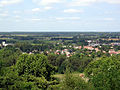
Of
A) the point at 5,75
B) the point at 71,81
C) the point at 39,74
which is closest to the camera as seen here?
the point at 71,81

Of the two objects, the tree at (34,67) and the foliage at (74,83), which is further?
the tree at (34,67)

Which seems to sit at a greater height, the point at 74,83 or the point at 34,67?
the point at 74,83

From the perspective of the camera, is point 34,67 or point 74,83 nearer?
point 74,83

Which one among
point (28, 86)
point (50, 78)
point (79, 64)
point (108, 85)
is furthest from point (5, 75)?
point (79, 64)

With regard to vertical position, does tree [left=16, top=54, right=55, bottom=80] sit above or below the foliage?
below

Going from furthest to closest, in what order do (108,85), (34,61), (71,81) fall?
(34,61) < (71,81) < (108,85)

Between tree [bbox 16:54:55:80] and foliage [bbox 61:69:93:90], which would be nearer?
foliage [bbox 61:69:93:90]

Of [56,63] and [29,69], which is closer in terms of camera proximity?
[29,69]

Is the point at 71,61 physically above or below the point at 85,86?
below

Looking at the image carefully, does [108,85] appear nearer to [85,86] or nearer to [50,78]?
[85,86]

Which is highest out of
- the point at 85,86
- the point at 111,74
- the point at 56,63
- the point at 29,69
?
the point at 111,74

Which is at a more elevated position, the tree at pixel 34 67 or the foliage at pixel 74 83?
the foliage at pixel 74 83
